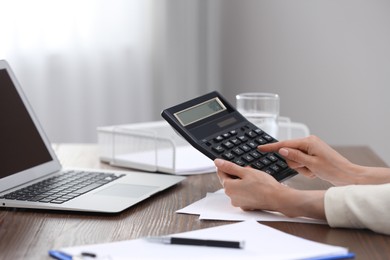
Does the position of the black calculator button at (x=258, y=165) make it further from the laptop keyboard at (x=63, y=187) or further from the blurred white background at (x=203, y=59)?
the blurred white background at (x=203, y=59)

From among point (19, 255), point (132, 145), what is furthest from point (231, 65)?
point (19, 255)

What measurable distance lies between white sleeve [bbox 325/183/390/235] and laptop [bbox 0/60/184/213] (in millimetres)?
358

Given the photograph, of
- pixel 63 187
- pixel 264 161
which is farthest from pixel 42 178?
pixel 264 161

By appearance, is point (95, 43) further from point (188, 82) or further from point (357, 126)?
point (357, 126)

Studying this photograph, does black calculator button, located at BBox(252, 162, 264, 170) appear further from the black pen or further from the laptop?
the black pen

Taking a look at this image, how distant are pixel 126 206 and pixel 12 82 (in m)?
0.43

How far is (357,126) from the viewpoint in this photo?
3.35 meters

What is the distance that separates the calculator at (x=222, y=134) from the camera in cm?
136

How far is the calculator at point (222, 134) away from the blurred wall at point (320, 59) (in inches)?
73.2

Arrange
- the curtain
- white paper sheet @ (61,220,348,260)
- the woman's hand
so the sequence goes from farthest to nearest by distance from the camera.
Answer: the curtain < the woman's hand < white paper sheet @ (61,220,348,260)

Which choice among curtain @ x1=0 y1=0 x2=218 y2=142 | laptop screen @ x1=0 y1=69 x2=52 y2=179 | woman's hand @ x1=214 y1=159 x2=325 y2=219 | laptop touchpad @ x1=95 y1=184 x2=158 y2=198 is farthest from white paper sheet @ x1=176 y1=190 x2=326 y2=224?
curtain @ x1=0 y1=0 x2=218 y2=142

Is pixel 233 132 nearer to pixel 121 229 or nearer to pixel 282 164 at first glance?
pixel 282 164

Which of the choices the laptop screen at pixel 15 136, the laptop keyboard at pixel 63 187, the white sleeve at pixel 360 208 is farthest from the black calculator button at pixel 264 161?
the laptop screen at pixel 15 136

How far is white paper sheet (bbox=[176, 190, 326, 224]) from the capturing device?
123 cm
